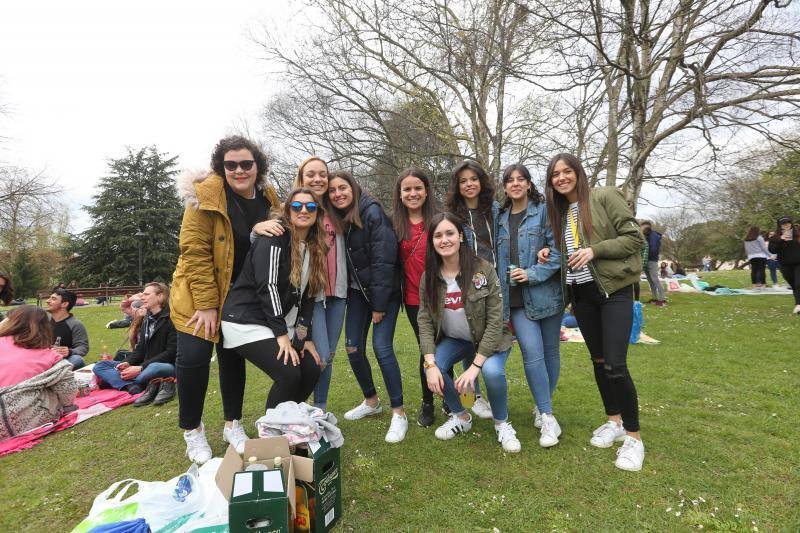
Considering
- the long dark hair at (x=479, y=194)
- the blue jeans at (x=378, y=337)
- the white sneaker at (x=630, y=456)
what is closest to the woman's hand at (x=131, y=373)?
the blue jeans at (x=378, y=337)

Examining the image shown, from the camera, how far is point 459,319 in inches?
135

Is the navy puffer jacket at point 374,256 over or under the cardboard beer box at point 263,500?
over

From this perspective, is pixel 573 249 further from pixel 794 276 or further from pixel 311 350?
pixel 794 276

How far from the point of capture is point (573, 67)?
23.7 feet

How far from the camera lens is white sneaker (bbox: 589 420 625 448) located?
3.24 meters

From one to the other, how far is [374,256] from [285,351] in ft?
3.73

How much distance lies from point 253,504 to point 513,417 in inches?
108

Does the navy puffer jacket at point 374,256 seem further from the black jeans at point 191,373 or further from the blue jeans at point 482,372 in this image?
the black jeans at point 191,373

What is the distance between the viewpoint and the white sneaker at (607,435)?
3242mm

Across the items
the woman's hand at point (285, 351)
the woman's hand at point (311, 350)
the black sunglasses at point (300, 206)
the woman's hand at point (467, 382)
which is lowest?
the woman's hand at point (467, 382)

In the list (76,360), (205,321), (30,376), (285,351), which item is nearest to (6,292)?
(76,360)

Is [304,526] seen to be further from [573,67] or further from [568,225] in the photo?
[573,67]

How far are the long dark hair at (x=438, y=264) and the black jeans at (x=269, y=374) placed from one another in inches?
42.9

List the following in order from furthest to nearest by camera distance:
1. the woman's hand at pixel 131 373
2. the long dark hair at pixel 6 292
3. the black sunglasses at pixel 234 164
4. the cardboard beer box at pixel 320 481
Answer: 1. the long dark hair at pixel 6 292
2. the woman's hand at pixel 131 373
3. the black sunglasses at pixel 234 164
4. the cardboard beer box at pixel 320 481
